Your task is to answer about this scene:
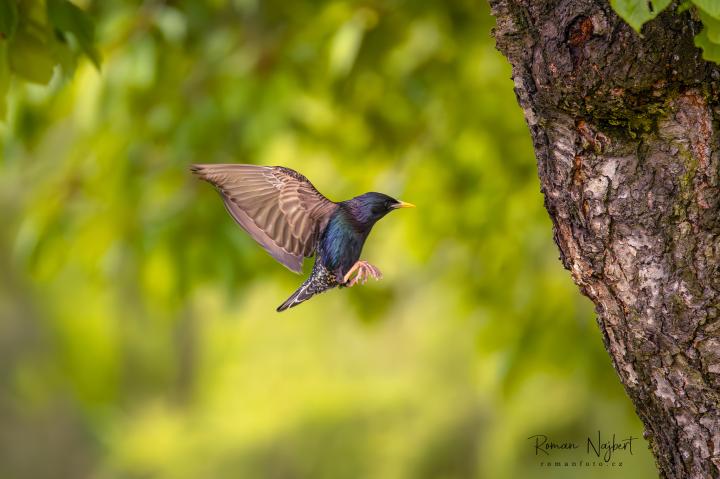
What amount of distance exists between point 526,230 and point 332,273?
2.87m

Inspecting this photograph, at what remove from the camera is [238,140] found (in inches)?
147

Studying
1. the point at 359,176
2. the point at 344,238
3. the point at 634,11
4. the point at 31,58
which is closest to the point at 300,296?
the point at 344,238

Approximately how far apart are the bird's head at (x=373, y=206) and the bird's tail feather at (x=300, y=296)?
111 mm

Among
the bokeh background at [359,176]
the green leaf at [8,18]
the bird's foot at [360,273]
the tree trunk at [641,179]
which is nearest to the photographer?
the bird's foot at [360,273]

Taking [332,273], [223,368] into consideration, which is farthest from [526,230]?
[223,368]

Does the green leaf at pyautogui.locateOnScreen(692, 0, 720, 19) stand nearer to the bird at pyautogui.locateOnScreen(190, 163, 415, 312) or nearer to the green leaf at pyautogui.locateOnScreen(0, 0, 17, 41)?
the bird at pyautogui.locateOnScreen(190, 163, 415, 312)

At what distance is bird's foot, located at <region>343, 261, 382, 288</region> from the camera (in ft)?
3.58

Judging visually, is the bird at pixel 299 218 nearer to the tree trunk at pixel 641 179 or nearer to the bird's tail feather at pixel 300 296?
the bird's tail feather at pixel 300 296

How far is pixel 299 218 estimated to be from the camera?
4.26ft

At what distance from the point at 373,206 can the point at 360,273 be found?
0.13 meters

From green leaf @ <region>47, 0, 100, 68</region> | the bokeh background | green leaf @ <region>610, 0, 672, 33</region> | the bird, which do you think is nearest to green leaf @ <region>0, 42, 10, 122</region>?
green leaf @ <region>47, 0, 100, 68</region>

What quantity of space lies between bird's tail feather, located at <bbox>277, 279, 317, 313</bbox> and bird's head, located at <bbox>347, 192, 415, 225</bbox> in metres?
0.11

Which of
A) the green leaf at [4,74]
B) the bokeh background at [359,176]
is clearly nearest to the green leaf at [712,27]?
the green leaf at [4,74]

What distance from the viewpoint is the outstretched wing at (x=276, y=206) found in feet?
3.94
